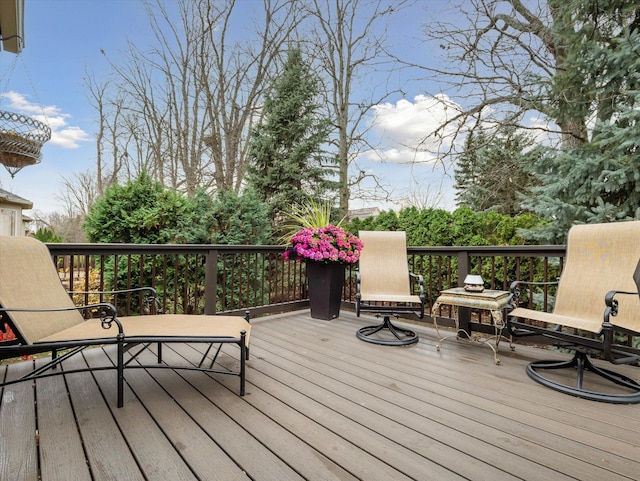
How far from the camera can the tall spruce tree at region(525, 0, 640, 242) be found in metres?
3.96

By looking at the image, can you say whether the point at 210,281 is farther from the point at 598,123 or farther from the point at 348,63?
the point at 348,63

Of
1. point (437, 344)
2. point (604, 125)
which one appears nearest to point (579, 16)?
point (604, 125)

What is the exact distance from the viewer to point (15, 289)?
208 cm

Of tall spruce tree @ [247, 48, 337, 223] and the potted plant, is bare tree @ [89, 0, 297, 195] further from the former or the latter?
the potted plant

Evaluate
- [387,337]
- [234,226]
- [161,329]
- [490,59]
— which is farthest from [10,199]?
[490,59]

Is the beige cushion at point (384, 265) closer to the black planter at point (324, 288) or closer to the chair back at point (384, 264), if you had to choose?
the chair back at point (384, 264)

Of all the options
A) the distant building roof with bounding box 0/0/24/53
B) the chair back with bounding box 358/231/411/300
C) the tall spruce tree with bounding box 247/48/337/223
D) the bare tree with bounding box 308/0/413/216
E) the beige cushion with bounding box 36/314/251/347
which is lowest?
the beige cushion with bounding box 36/314/251/347

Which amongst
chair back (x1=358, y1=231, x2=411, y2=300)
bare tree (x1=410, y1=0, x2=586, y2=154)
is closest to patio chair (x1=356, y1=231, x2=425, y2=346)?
chair back (x1=358, y1=231, x2=411, y2=300)

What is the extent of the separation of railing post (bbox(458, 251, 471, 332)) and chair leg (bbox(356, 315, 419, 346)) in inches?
20.4

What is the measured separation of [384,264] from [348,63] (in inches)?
312

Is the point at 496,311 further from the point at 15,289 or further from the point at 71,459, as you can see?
the point at 15,289

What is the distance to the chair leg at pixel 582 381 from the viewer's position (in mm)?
2078

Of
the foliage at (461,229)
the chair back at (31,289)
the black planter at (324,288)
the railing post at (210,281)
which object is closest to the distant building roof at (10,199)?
the railing post at (210,281)

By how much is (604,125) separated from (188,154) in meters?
9.47
